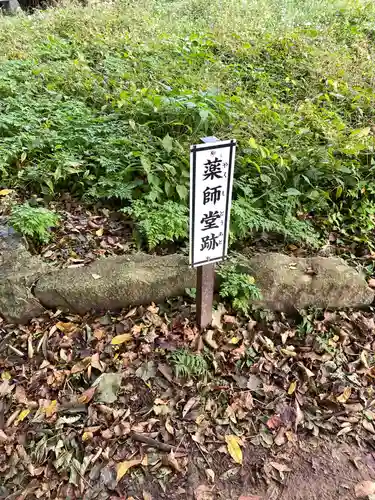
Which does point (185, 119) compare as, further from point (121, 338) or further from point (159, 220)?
point (121, 338)

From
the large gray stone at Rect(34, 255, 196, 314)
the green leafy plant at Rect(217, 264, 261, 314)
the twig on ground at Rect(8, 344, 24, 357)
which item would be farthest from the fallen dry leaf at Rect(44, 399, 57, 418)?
the green leafy plant at Rect(217, 264, 261, 314)

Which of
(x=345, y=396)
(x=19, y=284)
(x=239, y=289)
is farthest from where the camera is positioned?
(x=239, y=289)

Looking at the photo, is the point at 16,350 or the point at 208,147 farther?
the point at 16,350

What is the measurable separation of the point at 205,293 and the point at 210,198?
2.61 feet

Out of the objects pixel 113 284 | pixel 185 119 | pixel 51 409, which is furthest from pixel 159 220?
pixel 51 409

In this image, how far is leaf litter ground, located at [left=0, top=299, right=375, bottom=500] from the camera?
98.3 inches

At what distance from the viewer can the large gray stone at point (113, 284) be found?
3.28 m

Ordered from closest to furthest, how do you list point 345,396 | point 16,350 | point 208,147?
point 208,147, point 345,396, point 16,350

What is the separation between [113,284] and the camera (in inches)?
130

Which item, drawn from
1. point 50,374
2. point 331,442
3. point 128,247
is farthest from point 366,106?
point 50,374

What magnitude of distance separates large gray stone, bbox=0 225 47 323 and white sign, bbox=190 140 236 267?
146cm

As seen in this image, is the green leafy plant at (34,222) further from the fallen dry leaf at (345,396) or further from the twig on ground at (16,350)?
the fallen dry leaf at (345,396)

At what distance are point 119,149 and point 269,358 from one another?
276 centimetres

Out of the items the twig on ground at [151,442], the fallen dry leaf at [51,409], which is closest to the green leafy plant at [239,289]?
the twig on ground at [151,442]
